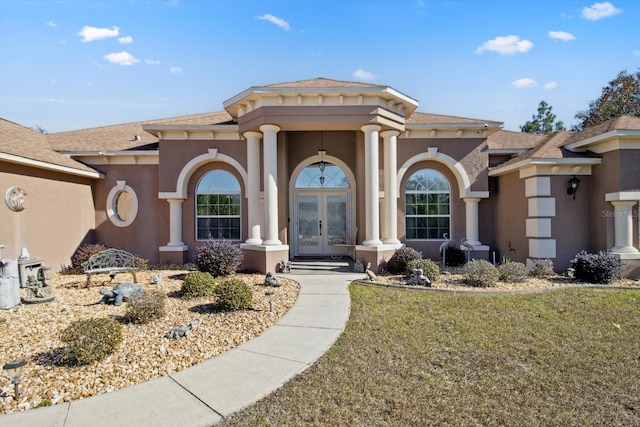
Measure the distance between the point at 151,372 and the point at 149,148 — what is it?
10.2m

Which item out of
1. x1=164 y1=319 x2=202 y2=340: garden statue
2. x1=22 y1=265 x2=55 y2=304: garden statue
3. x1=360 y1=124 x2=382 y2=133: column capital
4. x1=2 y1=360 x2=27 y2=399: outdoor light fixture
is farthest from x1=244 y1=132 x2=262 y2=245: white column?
x1=2 y1=360 x2=27 y2=399: outdoor light fixture

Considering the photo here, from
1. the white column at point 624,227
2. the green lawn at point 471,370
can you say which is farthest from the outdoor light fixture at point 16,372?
the white column at point 624,227

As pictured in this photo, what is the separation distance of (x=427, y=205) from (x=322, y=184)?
372cm

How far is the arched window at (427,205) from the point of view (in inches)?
472

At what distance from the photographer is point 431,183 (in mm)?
12070

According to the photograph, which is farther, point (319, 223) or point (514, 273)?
point (319, 223)

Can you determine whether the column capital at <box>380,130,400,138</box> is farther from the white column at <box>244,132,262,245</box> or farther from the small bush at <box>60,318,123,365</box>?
the small bush at <box>60,318,123,365</box>

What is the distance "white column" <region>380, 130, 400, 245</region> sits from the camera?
34.0 feet

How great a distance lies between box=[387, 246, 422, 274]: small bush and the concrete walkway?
4.10 m

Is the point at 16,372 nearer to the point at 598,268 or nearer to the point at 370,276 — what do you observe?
the point at 370,276

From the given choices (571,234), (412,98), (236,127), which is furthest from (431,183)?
(236,127)

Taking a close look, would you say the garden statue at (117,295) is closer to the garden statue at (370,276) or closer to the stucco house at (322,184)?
the stucco house at (322,184)

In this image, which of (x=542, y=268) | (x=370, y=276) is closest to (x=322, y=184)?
(x=370, y=276)

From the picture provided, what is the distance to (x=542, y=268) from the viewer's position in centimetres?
958
